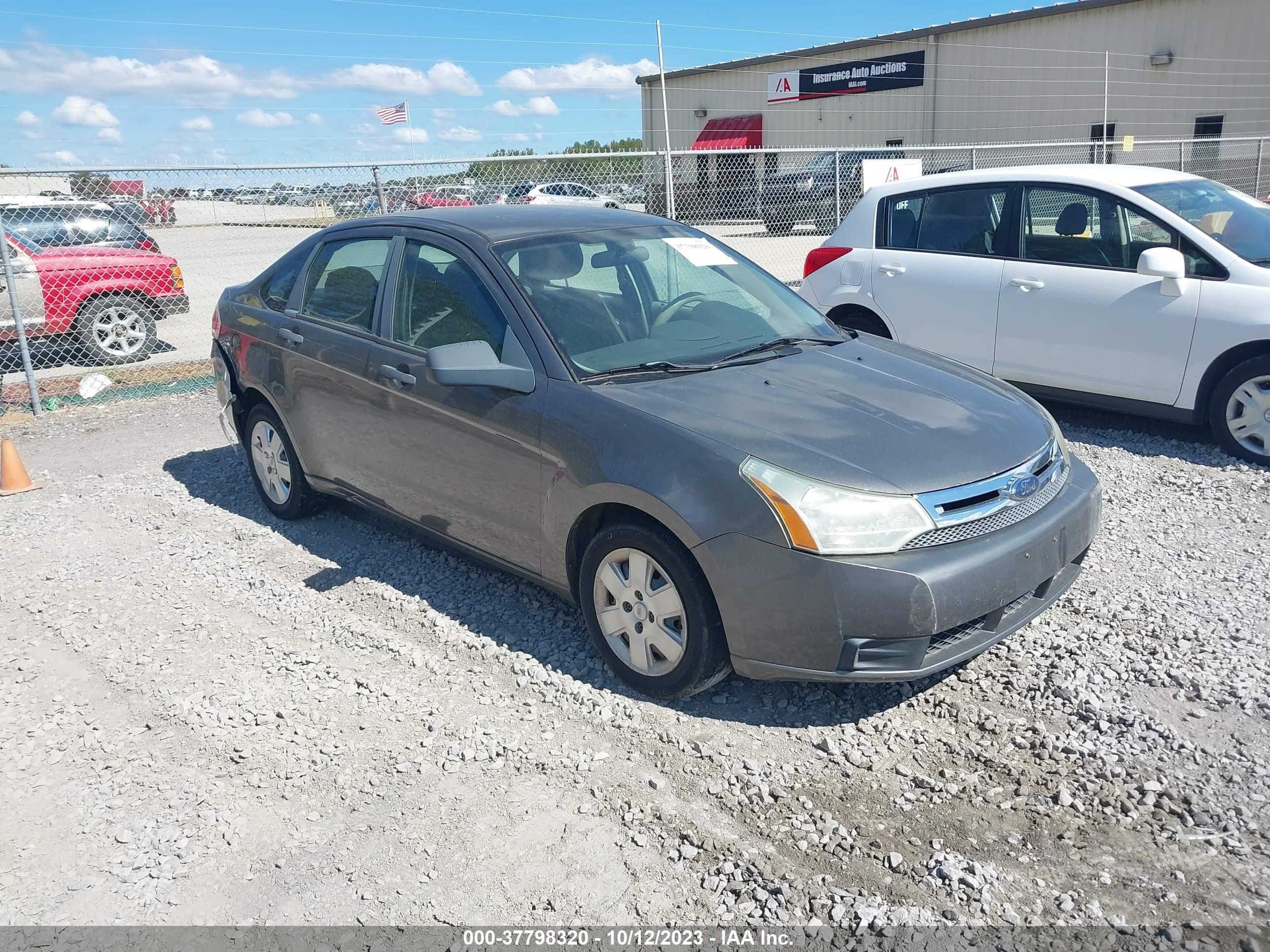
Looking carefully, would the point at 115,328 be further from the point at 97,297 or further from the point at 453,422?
the point at 453,422

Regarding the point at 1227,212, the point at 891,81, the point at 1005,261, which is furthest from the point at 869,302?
the point at 891,81

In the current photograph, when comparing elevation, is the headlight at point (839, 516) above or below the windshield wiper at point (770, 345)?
below

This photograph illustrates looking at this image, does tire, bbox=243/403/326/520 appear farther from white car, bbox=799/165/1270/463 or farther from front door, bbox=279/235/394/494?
white car, bbox=799/165/1270/463

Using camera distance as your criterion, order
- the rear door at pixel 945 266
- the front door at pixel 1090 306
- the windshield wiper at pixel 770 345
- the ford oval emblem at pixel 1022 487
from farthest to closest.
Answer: the rear door at pixel 945 266 < the front door at pixel 1090 306 < the windshield wiper at pixel 770 345 < the ford oval emblem at pixel 1022 487

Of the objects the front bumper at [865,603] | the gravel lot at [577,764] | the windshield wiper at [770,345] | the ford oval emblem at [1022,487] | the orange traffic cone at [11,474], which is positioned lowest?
the gravel lot at [577,764]

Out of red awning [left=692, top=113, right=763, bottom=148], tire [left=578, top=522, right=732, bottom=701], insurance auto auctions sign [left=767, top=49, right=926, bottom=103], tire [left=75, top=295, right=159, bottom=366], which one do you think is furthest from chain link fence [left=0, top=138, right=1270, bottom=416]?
red awning [left=692, top=113, right=763, bottom=148]

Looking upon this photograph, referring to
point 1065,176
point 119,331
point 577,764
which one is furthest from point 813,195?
point 577,764

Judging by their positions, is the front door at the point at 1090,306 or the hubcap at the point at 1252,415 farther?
the front door at the point at 1090,306

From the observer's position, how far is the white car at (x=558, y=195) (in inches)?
549

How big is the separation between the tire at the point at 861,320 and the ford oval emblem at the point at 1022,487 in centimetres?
398

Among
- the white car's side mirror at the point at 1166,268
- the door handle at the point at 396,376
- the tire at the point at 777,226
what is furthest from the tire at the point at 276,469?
the tire at the point at 777,226

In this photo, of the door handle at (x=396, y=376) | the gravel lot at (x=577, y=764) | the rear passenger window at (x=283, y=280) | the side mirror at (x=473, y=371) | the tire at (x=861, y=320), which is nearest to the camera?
the gravel lot at (x=577, y=764)

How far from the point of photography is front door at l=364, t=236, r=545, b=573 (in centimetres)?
388

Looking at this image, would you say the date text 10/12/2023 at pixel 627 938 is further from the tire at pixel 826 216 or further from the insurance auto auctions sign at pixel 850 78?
the insurance auto auctions sign at pixel 850 78
